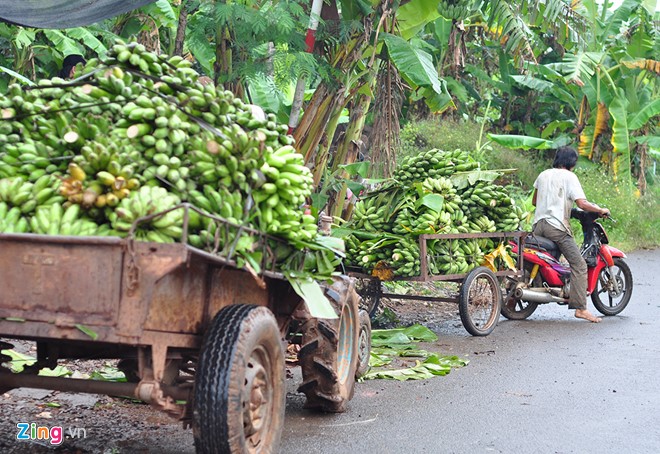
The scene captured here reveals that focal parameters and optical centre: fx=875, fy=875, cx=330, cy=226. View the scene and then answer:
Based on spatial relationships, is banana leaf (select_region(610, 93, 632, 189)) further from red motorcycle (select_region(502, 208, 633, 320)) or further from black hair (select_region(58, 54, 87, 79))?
black hair (select_region(58, 54, 87, 79))

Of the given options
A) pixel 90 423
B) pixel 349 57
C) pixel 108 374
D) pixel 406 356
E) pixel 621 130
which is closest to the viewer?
pixel 90 423

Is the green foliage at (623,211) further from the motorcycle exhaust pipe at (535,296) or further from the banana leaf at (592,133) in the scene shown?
the motorcycle exhaust pipe at (535,296)

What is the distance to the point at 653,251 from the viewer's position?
2131 centimetres

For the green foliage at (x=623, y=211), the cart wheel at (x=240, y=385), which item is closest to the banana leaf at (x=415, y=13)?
the cart wheel at (x=240, y=385)

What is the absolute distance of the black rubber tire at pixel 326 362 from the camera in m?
6.20

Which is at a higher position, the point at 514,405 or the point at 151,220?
the point at 151,220

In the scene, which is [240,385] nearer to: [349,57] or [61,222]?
[61,222]

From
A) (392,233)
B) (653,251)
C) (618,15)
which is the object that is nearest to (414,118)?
(618,15)

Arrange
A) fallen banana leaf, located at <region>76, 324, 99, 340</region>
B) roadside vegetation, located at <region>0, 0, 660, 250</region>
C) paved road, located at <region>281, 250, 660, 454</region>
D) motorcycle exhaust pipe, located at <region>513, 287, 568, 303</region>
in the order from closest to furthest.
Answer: fallen banana leaf, located at <region>76, 324, 99, 340</region>
paved road, located at <region>281, 250, 660, 454</region>
roadside vegetation, located at <region>0, 0, 660, 250</region>
motorcycle exhaust pipe, located at <region>513, 287, 568, 303</region>

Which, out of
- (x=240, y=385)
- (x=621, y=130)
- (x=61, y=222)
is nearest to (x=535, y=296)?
(x=240, y=385)

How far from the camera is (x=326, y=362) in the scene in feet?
20.4

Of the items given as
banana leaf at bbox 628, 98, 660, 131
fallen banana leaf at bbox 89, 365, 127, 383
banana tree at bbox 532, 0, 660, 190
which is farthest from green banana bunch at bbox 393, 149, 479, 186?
banana leaf at bbox 628, 98, 660, 131

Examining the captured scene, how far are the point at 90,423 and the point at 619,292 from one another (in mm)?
8448

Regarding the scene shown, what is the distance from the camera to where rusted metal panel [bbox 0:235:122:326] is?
4023mm
